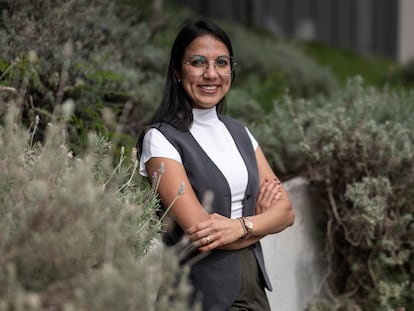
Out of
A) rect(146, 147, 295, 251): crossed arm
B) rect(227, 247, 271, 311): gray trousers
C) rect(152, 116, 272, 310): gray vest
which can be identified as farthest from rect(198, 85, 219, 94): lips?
rect(227, 247, 271, 311): gray trousers

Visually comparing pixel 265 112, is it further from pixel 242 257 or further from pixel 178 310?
pixel 178 310

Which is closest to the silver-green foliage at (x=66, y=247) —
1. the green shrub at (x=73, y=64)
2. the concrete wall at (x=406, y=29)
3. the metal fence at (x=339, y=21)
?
the green shrub at (x=73, y=64)

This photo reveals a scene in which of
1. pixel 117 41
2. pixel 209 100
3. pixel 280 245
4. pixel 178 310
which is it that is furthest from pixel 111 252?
pixel 117 41

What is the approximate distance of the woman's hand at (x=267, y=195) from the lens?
3205 mm

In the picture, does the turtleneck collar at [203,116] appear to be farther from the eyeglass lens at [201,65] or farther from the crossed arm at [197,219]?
the crossed arm at [197,219]

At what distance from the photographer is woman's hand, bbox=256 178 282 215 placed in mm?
3205

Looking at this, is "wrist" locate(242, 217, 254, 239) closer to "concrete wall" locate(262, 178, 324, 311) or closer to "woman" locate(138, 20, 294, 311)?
"woman" locate(138, 20, 294, 311)

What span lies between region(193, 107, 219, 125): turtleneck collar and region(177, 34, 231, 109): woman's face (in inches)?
1.0

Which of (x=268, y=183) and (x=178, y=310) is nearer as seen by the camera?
(x=178, y=310)

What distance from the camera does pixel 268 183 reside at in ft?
10.8

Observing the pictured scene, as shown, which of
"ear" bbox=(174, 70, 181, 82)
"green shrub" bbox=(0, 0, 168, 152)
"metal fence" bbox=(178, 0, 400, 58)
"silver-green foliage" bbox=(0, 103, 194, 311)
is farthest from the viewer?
"metal fence" bbox=(178, 0, 400, 58)

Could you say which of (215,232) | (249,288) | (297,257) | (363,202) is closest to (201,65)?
(215,232)

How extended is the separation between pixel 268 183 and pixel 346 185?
4.85 ft

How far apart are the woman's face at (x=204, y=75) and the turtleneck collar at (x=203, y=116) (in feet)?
0.09
